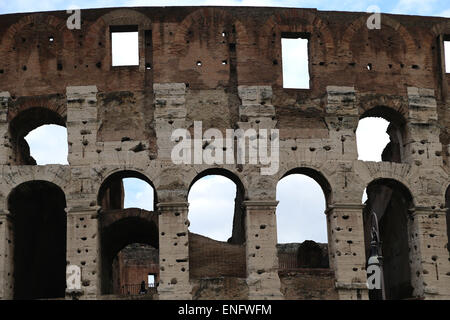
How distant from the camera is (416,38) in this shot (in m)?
22.4

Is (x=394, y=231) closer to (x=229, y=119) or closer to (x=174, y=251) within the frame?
(x=229, y=119)

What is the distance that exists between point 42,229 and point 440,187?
993 centimetres

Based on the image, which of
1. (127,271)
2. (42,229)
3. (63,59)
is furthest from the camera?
(127,271)

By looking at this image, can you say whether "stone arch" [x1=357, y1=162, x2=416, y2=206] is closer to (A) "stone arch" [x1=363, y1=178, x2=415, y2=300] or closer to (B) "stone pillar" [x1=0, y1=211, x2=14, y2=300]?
(A) "stone arch" [x1=363, y1=178, x2=415, y2=300]

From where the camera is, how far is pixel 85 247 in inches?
800

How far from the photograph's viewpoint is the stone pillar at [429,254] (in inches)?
811

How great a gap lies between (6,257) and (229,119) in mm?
5683

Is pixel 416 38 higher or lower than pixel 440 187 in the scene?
higher

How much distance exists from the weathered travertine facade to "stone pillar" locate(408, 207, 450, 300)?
0.10 feet

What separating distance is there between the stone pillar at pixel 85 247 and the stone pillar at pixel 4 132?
1925mm

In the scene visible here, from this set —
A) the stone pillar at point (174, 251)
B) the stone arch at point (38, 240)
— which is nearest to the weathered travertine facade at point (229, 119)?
the stone pillar at point (174, 251)

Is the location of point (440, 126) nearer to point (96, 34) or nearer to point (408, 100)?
point (408, 100)

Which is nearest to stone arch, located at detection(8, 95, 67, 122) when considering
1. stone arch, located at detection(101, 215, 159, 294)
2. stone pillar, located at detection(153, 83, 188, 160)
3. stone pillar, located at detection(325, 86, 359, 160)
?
stone pillar, located at detection(153, 83, 188, 160)

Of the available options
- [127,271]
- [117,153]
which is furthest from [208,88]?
[127,271]
